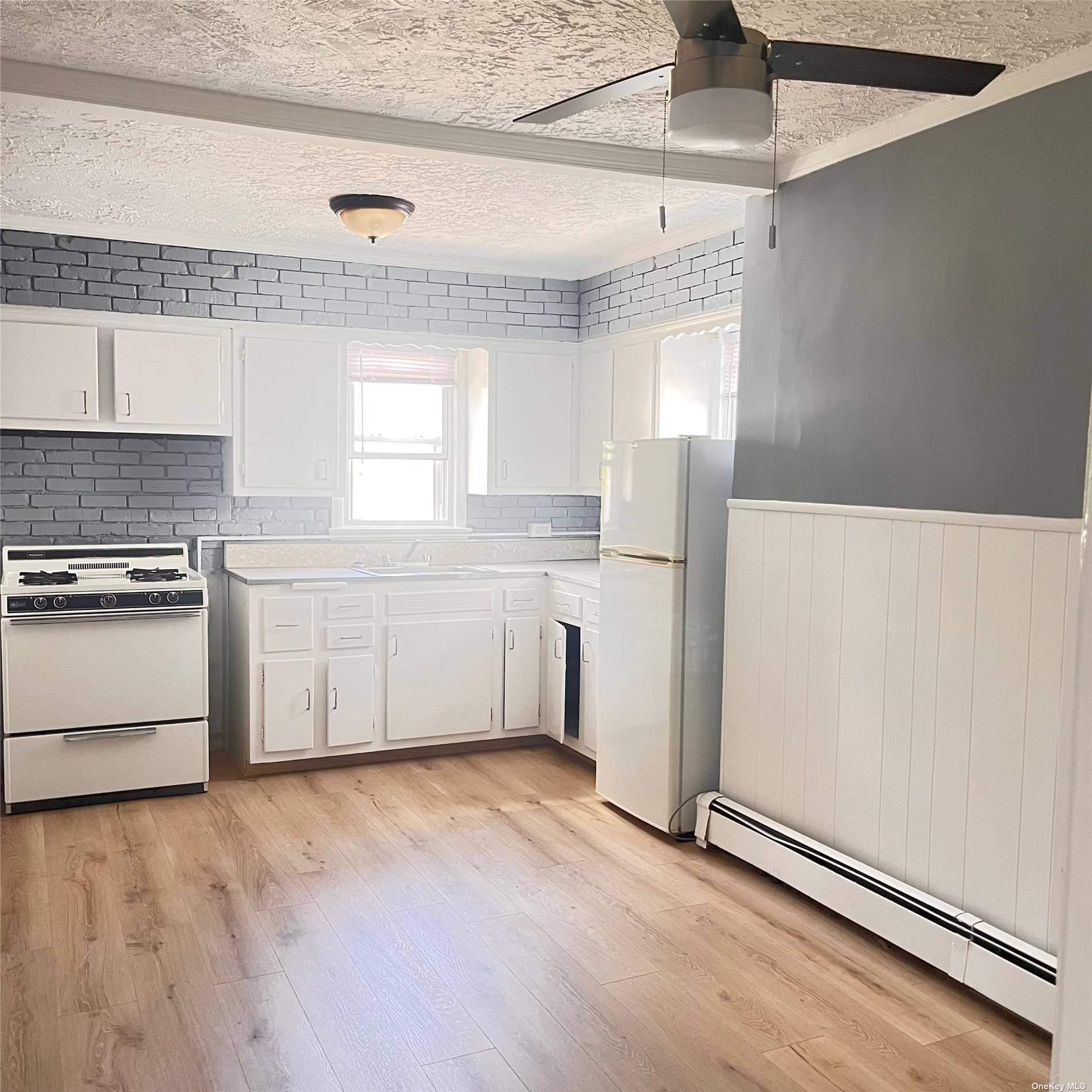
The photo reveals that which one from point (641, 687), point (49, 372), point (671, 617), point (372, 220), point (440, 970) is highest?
point (372, 220)

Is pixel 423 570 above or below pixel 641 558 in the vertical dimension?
below

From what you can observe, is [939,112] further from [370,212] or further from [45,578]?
[45,578]

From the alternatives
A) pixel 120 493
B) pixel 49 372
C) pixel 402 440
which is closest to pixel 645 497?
pixel 402 440

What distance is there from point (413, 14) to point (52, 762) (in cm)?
332

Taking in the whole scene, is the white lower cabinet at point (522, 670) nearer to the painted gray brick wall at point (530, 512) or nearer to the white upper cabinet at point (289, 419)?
the painted gray brick wall at point (530, 512)

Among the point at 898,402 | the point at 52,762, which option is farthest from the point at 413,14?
the point at 52,762

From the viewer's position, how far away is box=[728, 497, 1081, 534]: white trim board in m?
2.71

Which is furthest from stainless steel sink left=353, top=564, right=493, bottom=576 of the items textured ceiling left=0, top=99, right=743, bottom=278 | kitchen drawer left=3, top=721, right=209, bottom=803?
textured ceiling left=0, top=99, right=743, bottom=278

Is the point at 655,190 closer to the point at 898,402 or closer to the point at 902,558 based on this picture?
the point at 898,402

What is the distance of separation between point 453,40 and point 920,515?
71.2 inches

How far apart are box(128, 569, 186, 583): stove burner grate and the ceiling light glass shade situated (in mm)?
3329

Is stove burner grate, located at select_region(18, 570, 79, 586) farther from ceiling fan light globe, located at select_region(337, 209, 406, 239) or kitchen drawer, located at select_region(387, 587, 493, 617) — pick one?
ceiling fan light globe, located at select_region(337, 209, 406, 239)

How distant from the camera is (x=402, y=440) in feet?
19.1

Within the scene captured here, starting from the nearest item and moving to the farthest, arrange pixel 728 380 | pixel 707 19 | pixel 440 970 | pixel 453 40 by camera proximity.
→ pixel 707 19 < pixel 453 40 < pixel 440 970 < pixel 728 380
